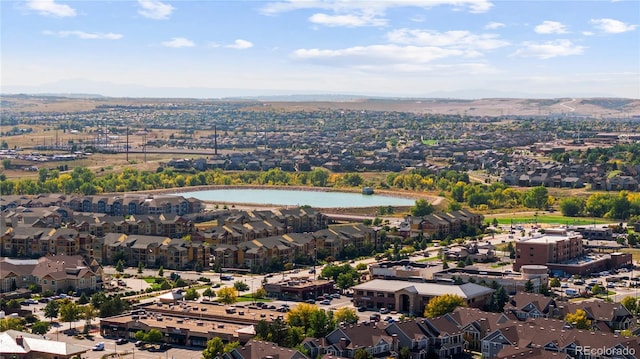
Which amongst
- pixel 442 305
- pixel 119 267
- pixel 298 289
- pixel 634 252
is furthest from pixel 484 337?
pixel 634 252

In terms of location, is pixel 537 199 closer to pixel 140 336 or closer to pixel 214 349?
pixel 140 336

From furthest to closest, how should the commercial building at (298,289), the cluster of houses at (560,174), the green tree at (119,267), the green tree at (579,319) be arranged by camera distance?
1. the cluster of houses at (560,174)
2. the green tree at (119,267)
3. the commercial building at (298,289)
4. the green tree at (579,319)

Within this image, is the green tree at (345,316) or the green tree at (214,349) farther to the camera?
the green tree at (345,316)

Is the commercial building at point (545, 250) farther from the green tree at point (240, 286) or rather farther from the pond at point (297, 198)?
the pond at point (297, 198)

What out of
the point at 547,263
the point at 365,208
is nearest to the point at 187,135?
the point at 365,208

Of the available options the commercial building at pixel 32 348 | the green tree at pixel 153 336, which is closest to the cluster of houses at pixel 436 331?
the green tree at pixel 153 336
